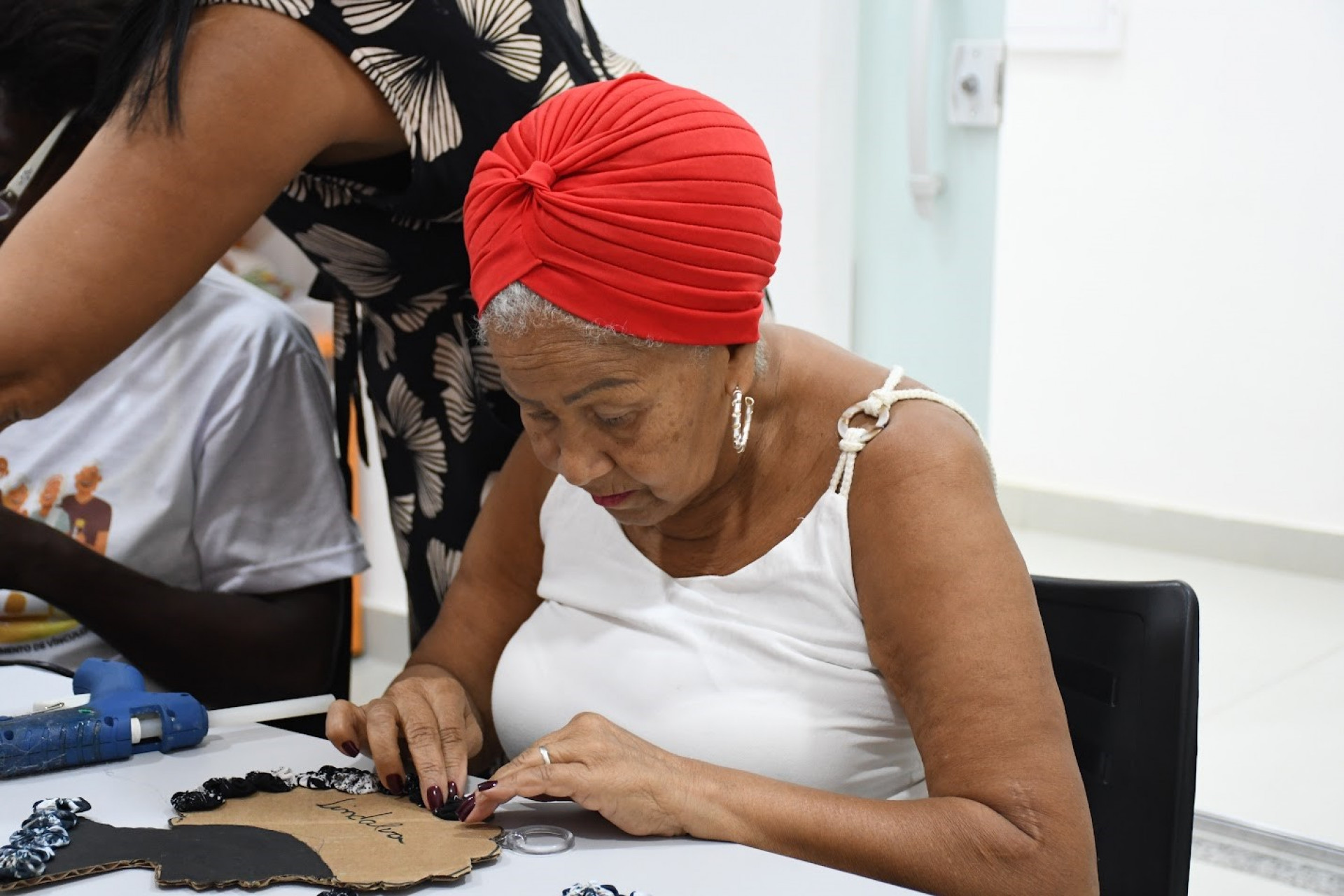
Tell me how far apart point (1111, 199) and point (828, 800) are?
2.97 metres

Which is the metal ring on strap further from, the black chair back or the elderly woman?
the black chair back

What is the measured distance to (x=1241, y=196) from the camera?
329cm

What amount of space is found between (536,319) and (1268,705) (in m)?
2.58

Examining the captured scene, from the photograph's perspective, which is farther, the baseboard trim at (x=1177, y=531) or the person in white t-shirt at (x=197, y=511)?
the baseboard trim at (x=1177, y=531)

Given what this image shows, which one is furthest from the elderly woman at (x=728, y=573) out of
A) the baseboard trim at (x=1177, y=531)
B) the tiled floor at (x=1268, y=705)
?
the tiled floor at (x=1268, y=705)

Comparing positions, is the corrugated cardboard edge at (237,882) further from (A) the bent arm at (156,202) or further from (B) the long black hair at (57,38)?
(B) the long black hair at (57,38)

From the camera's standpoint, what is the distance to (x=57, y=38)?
167cm

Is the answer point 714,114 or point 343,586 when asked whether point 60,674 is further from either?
point 714,114

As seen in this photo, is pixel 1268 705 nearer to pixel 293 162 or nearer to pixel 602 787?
pixel 602 787

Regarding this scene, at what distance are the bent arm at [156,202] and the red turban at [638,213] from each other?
0.80 feet

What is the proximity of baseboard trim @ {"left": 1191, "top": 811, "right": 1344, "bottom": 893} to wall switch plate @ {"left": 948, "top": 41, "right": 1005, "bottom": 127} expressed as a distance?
1551 millimetres

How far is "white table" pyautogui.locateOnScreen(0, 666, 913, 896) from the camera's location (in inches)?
45.0

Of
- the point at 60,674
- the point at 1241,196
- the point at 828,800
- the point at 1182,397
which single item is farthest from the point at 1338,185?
the point at 60,674

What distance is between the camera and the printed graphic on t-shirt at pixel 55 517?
1.99 metres
